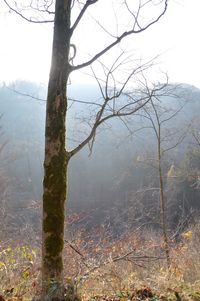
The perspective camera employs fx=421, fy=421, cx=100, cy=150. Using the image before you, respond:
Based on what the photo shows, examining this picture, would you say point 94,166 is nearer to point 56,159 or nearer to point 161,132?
point 161,132

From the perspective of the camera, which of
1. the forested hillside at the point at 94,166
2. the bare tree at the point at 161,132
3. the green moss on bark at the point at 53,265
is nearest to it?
the green moss on bark at the point at 53,265

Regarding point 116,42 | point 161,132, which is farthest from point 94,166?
point 116,42

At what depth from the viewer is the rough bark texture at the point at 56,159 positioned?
13.9 ft

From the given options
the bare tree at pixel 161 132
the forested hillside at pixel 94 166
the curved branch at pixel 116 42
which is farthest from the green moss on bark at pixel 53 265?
the forested hillside at pixel 94 166

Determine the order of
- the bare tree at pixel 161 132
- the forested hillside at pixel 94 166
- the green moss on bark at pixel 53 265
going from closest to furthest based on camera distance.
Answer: the green moss on bark at pixel 53 265
the bare tree at pixel 161 132
the forested hillside at pixel 94 166

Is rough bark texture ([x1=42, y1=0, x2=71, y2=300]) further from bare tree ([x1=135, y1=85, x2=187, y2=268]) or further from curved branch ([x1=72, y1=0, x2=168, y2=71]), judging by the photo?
bare tree ([x1=135, y1=85, x2=187, y2=268])

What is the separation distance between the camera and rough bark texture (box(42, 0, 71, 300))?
4246mm

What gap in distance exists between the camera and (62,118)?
4.35 m

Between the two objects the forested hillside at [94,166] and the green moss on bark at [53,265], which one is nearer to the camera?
the green moss on bark at [53,265]

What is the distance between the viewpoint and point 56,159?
4.31m

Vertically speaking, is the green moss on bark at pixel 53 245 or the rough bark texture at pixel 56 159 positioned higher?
the rough bark texture at pixel 56 159

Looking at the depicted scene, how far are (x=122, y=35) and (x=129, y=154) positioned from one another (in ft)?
142

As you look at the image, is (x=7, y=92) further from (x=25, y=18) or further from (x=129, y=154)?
(x=25, y=18)

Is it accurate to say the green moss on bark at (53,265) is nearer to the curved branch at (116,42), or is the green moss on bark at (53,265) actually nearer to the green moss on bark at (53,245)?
the green moss on bark at (53,245)
